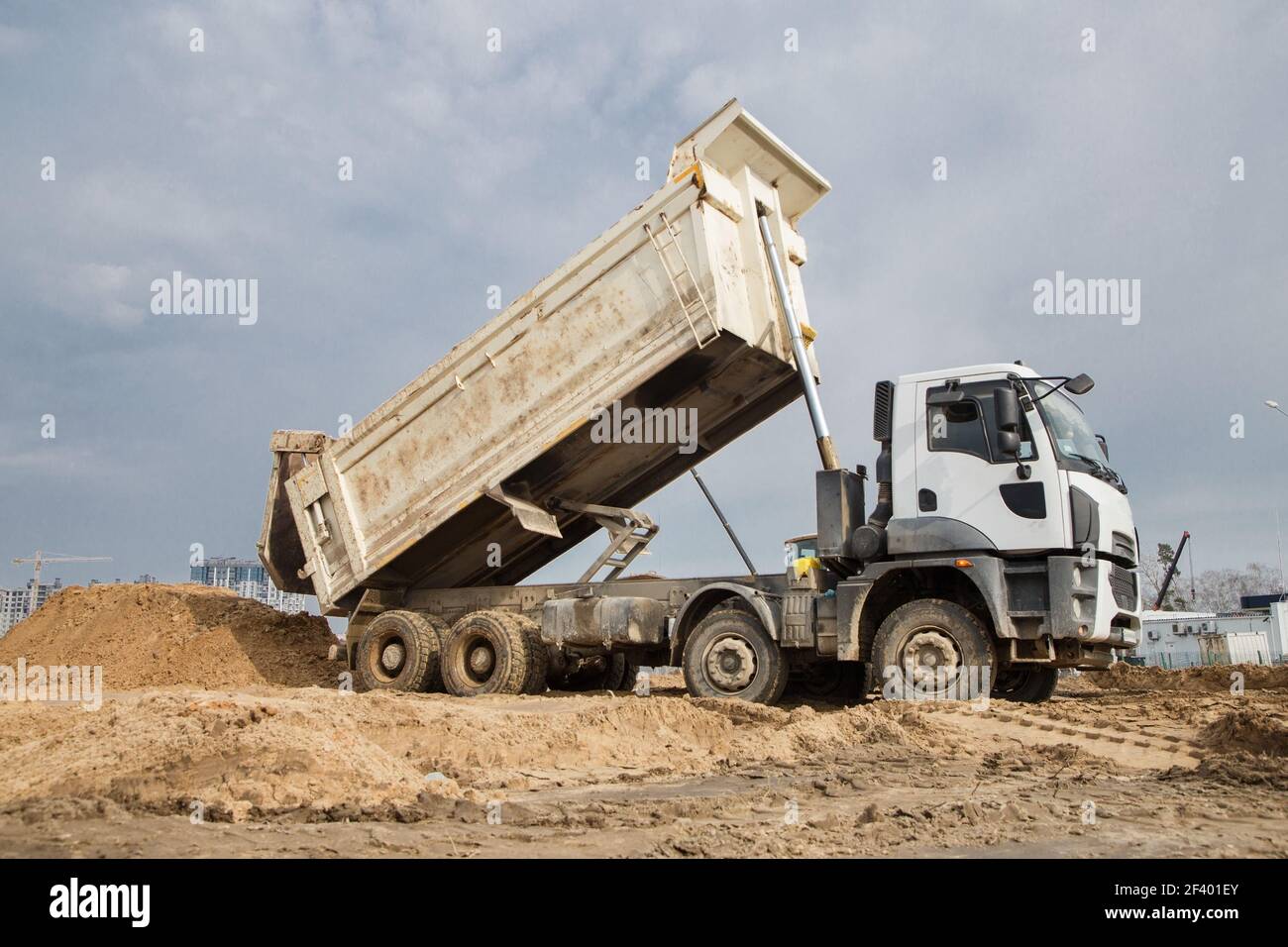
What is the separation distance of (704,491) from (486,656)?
308 centimetres

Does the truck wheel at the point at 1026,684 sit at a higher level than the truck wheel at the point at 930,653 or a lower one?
lower

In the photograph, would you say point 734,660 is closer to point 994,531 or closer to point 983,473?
point 994,531

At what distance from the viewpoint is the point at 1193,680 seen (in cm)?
1160

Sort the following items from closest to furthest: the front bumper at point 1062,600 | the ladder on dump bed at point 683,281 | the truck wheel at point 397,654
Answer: the front bumper at point 1062,600 → the ladder on dump bed at point 683,281 → the truck wheel at point 397,654

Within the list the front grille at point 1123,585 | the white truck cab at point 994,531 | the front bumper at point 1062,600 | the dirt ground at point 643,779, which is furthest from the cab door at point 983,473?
the dirt ground at point 643,779

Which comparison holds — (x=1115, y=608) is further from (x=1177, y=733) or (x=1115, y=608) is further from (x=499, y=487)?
(x=499, y=487)

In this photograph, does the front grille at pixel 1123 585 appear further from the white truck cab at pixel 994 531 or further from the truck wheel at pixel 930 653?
the truck wheel at pixel 930 653

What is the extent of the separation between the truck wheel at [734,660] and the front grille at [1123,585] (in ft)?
8.58

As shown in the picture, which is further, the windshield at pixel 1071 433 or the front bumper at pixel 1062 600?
the windshield at pixel 1071 433

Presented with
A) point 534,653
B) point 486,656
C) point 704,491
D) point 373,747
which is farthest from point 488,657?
point 373,747

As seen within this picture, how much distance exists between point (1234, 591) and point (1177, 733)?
59.2 metres

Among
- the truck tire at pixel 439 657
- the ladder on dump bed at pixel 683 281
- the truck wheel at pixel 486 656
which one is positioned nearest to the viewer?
the ladder on dump bed at pixel 683 281

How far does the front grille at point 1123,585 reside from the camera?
7.54 meters
